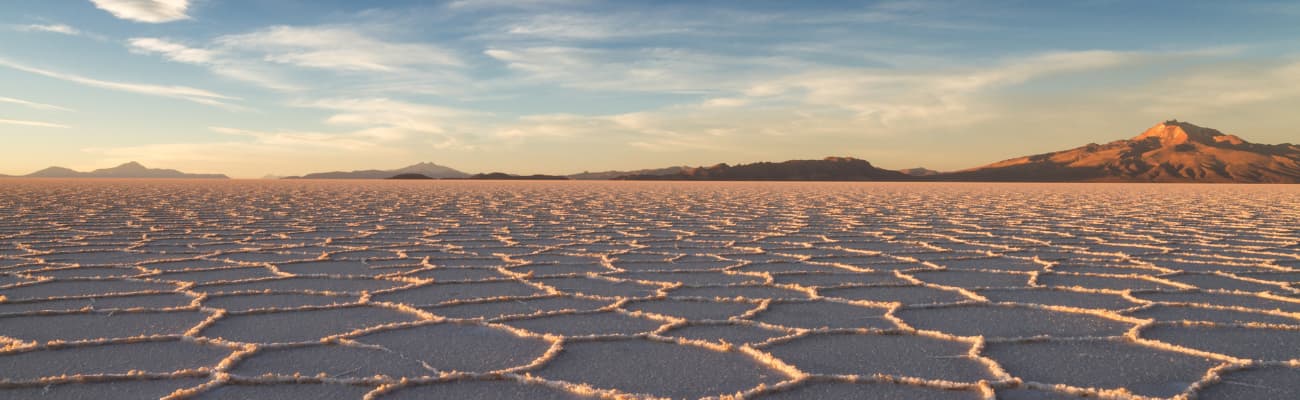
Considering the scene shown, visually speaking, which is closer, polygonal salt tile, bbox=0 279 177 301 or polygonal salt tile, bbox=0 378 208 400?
polygonal salt tile, bbox=0 378 208 400

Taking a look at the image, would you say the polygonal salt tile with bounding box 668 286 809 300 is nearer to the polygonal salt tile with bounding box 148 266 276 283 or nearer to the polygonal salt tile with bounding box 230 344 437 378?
the polygonal salt tile with bounding box 230 344 437 378

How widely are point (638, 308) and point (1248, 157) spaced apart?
66.5 metres

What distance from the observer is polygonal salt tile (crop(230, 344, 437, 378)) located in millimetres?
1588

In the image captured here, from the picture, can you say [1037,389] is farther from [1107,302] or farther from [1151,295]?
[1151,295]

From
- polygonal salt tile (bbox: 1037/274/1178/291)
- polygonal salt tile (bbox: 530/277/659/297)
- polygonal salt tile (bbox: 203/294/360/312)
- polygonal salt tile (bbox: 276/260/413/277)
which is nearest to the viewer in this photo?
polygonal salt tile (bbox: 203/294/360/312)

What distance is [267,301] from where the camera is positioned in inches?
94.2

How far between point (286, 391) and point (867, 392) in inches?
41.1

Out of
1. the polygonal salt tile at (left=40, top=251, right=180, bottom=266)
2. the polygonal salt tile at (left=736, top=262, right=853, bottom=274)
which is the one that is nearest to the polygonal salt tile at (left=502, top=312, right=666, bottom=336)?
the polygonal salt tile at (left=736, top=262, right=853, bottom=274)

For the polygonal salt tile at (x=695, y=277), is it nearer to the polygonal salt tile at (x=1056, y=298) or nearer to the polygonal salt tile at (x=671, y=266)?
the polygonal salt tile at (x=671, y=266)

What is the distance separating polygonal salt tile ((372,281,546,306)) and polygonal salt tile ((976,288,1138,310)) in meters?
1.41

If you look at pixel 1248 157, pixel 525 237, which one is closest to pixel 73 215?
pixel 525 237

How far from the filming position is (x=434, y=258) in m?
3.51

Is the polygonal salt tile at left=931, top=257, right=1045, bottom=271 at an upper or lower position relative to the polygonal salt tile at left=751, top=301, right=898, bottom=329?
upper

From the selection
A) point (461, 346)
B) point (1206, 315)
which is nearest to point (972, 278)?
point (1206, 315)
